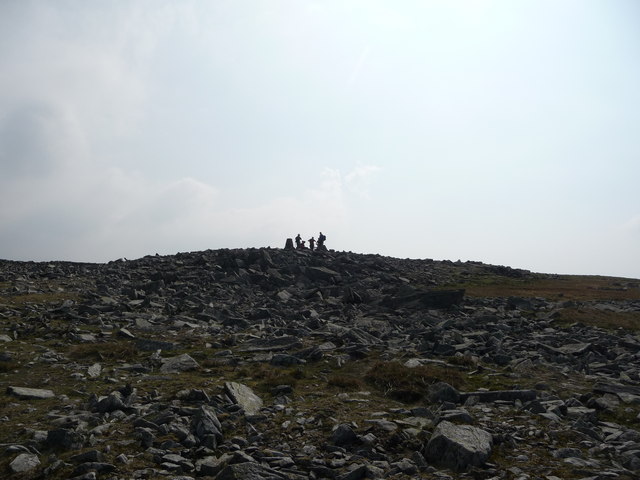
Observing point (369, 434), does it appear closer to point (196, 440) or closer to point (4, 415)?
point (196, 440)

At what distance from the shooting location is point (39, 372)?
529 inches

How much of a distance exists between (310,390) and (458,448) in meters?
5.30

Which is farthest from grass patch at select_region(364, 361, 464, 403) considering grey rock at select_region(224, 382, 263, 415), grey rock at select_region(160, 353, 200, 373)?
grey rock at select_region(160, 353, 200, 373)

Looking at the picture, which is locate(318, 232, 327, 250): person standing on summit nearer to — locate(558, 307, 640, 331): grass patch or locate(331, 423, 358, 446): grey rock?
locate(558, 307, 640, 331): grass patch

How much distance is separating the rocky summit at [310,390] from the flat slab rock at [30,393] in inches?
1.9

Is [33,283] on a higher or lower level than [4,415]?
higher

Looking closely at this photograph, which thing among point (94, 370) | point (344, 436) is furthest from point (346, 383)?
point (94, 370)

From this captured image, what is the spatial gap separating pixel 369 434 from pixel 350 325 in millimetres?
13264

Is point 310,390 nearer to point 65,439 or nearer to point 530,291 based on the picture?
point 65,439

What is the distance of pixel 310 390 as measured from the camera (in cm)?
1265

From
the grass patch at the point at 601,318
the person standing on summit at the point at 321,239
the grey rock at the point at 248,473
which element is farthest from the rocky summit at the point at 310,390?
the person standing on summit at the point at 321,239

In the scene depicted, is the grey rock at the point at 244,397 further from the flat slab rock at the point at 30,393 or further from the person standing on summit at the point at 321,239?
the person standing on summit at the point at 321,239

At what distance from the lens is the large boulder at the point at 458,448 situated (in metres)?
8.03

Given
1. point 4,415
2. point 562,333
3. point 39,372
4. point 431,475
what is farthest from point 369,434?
point 562,333
